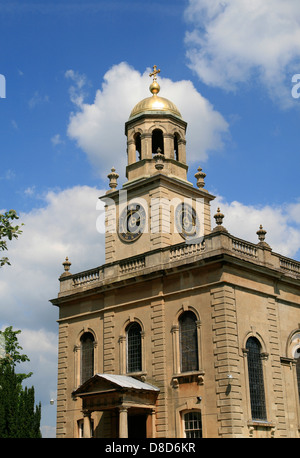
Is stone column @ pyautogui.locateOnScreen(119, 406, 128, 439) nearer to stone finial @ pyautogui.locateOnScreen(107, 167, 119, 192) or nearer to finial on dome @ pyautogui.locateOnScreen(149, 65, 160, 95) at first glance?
stone finial @ pyautogui.locateOnScreen(107, 167, 119, 192)

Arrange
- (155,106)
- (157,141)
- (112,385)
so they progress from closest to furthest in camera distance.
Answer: (112,385)
(155,106)
(157,141)

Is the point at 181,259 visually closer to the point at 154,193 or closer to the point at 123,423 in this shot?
the point at 154,193

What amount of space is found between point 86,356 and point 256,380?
1023 cm

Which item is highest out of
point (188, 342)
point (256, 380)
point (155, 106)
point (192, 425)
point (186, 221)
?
point (155, 106)

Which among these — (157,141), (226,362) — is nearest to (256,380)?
(226,362)

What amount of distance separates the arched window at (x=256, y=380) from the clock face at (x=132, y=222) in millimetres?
9473

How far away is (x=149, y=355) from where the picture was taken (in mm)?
31391

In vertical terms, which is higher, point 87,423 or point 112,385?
point 112,385

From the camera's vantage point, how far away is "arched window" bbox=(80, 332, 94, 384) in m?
34.7

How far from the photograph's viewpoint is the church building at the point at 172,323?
28.7 m

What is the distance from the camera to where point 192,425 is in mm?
28953

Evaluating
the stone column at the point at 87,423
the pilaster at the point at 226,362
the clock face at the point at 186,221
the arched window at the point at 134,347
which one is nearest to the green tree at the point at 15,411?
the stone column at the point at 87,423

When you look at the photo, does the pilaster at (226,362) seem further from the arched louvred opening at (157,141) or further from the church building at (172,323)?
the arched louvred opening at (157,141)

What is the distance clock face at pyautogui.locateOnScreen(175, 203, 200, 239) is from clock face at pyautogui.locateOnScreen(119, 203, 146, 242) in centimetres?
203
